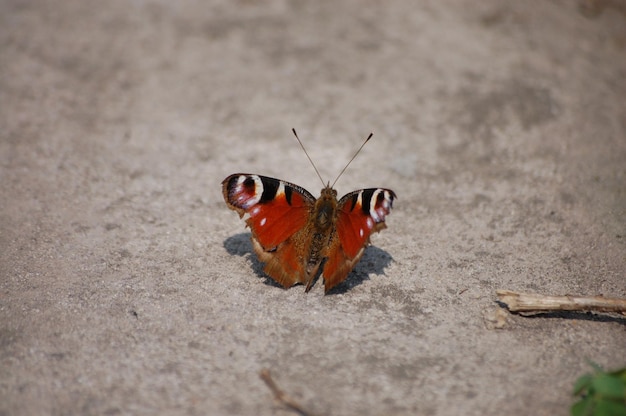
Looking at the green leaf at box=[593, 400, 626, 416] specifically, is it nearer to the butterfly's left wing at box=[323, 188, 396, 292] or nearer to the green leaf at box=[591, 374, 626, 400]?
the green leaf at box=[591, 374, 626, 400]

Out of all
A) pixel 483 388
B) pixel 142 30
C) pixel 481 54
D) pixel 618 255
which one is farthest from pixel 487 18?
pixel 483 388

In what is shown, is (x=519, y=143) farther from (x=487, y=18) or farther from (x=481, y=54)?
(x=487, y=18)

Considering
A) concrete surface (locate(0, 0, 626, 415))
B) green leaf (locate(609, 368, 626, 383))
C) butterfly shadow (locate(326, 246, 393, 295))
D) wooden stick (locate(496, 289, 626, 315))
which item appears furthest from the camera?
butterfly shadow (locate(326, 246, 393, 295))

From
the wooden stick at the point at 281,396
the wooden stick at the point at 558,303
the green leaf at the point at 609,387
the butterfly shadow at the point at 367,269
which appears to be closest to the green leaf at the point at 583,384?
the green leaf at the point at 609,387

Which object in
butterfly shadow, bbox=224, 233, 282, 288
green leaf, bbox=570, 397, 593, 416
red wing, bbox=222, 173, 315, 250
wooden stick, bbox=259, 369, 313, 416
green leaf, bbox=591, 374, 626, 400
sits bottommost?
wooden stick, bbox=259, 369, 313, 416

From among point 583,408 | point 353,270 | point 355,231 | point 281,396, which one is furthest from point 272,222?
point 583,408

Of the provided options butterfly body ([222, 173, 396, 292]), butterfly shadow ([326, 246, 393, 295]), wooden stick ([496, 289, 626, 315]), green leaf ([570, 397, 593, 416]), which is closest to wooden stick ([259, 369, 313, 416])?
butterfly body ([222, 173, 396, 292])

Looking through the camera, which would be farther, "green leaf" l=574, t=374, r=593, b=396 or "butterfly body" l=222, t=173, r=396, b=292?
"butterfly body" l=222, t=173, r=396, b=292

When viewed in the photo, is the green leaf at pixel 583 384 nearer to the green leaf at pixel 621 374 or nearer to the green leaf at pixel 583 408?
the green leaf at pixel 583 408
